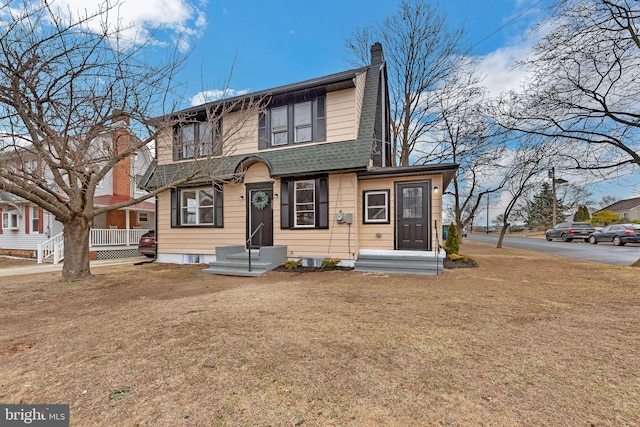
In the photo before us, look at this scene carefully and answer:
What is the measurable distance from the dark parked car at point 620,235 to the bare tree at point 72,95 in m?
24.7

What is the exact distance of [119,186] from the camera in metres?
18.0

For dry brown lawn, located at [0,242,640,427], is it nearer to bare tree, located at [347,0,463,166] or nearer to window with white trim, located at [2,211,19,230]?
bare tree, located at [347,0,463,166]

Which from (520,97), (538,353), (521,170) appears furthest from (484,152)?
(538,353)

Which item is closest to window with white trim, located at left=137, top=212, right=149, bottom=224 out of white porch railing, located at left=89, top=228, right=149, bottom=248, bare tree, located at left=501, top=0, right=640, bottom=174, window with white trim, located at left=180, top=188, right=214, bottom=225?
white porch railing, located at left=89, top=228, right=149, bottom=248

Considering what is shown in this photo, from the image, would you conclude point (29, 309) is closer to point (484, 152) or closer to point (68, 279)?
point (68, 279)

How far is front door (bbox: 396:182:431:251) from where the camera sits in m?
8.65

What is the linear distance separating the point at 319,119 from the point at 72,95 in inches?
240

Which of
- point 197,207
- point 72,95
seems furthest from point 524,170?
point 72,95

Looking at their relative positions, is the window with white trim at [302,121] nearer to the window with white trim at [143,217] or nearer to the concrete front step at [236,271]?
the concrete front step at [236,271]

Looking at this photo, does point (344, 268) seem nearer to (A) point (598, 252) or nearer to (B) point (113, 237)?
(B) point (113, 237)

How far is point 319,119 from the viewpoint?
9.33 metres

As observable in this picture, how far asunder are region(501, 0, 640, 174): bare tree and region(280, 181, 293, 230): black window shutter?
8.87m
